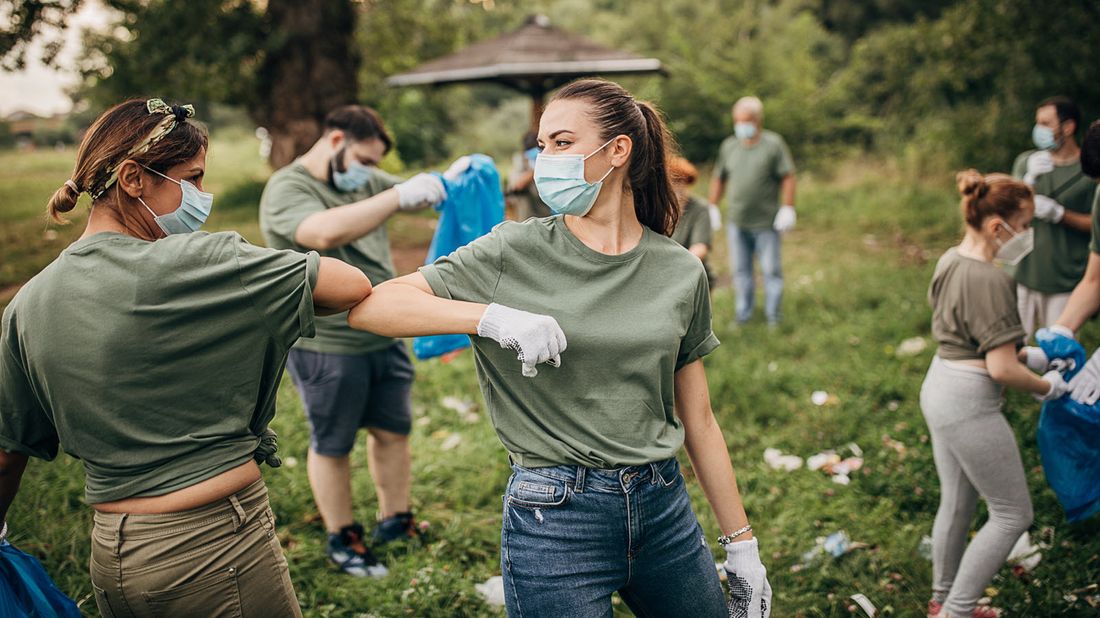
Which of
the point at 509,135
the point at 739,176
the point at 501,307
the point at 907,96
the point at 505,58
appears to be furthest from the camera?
the point at 509,135

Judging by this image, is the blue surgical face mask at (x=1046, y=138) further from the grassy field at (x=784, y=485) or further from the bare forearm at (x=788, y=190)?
the bare forearm at (x=788, y=190)

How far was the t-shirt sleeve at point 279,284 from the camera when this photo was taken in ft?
6.18

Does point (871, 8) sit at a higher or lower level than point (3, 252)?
higher

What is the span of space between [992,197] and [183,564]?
3.06 metres

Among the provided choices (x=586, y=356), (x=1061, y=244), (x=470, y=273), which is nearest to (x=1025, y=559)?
(x=1061, y=244)

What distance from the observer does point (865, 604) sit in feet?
11.2

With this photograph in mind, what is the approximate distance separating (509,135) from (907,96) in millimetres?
11527

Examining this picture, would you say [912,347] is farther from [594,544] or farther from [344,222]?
[594,544]

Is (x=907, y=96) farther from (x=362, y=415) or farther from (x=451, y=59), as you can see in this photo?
(x=362, y=415)

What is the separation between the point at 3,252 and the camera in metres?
8.29

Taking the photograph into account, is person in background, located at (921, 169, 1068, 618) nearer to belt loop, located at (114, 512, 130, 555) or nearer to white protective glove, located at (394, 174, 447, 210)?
white protective glove, located at (394, 174, 447, 210)

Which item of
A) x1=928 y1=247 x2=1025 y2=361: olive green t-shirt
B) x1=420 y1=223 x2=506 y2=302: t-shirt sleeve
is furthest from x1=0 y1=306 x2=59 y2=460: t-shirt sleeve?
x1=928 y1=247 x2=1025 y2=361: olive green t-shirt

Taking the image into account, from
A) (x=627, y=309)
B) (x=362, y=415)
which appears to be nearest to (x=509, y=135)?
(x=362, y=415)

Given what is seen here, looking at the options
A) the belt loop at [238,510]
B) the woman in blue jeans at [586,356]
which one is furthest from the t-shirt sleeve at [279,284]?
the belt loop at [238,510]
